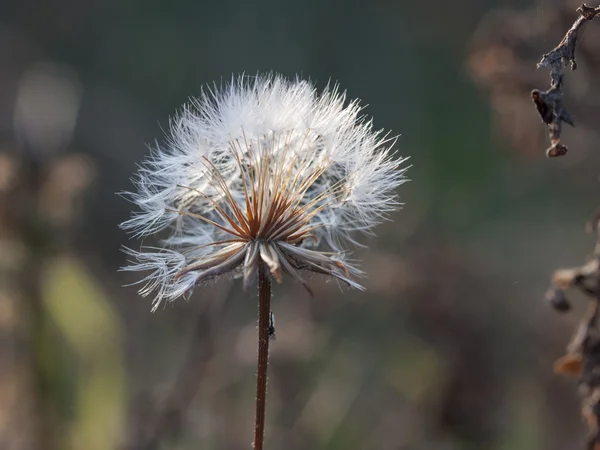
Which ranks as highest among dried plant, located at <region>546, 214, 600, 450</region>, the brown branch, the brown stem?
the brown branch

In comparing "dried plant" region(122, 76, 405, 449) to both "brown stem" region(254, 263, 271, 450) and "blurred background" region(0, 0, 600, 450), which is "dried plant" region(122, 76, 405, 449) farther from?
"blurred background" region(0, 0, 600, 450)

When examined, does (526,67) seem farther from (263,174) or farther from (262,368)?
(262,368)

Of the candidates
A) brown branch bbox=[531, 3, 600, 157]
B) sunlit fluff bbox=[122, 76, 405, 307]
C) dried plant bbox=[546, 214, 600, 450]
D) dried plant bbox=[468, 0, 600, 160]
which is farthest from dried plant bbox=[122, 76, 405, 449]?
dried plant bbox=[468, 0, 600, 160]

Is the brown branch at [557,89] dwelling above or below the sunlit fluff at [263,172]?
above

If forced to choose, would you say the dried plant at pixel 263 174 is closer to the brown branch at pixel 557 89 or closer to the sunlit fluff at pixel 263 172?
the sunlit fluff at pixel 263 172

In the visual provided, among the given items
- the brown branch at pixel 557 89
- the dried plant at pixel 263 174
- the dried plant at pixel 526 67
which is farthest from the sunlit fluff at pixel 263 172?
the dried plant at pixel 526 67

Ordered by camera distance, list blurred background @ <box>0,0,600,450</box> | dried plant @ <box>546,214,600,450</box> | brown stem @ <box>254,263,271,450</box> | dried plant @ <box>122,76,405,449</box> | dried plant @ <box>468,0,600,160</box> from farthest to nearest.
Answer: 1. blurred background @ <box>0,0,600,450</box>
2. dried plant @ <box>468,0,600,160</box>
3. dried plant @ <box>546,214,600,450</box>
4. dried plant @ <box>122,76,405,449</box>
5. brown stem @ <box>254,263,271,450</box>

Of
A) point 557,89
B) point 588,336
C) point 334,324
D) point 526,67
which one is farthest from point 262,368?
point 334,324

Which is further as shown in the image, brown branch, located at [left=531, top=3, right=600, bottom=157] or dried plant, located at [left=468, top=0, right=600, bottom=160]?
dried plant, located at [left=468, top=0, right=600, bottom=160]
